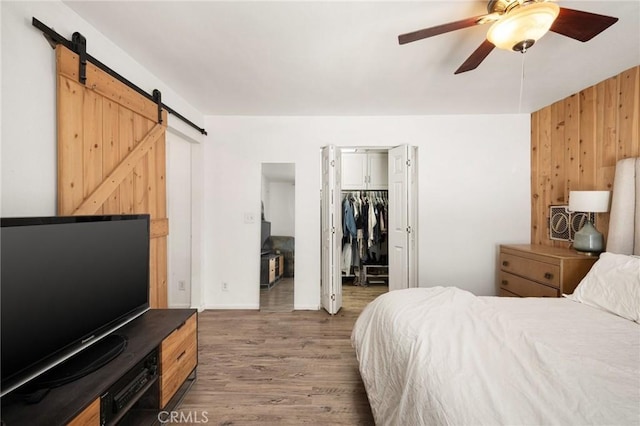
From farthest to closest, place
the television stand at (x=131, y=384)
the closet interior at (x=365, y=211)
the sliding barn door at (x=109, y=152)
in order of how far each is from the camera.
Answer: the closet interior at (x=365, y=211) → the sliding barn door at (x=109, y=152) → the television stand at (x=131, y=384)

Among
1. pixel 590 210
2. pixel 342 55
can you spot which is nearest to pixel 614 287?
pixel 590 210

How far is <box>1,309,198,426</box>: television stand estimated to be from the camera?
0.83 metres

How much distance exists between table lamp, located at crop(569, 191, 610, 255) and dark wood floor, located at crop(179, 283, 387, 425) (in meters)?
2.22

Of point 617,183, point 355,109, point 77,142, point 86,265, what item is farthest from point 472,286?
point 77,142

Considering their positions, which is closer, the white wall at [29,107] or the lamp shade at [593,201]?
the white wall at [29,107]

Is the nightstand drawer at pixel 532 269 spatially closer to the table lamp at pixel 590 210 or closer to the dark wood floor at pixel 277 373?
the table lamp at pixel 590 210

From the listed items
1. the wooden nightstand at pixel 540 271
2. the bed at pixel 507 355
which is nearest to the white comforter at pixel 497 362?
the bed at pixel 507 355

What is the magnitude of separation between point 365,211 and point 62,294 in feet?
10.7

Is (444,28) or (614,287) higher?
(444,28)

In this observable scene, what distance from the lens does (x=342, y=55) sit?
5.83 feet

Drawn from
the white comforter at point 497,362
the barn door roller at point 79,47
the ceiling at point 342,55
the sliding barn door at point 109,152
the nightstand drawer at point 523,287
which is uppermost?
the ceiling at point 342,55

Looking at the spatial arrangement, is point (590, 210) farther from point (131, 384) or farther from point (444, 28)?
point (131, 384)

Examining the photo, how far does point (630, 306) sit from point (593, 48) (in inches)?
68.9

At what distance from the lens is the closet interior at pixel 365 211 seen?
12.2 ft
